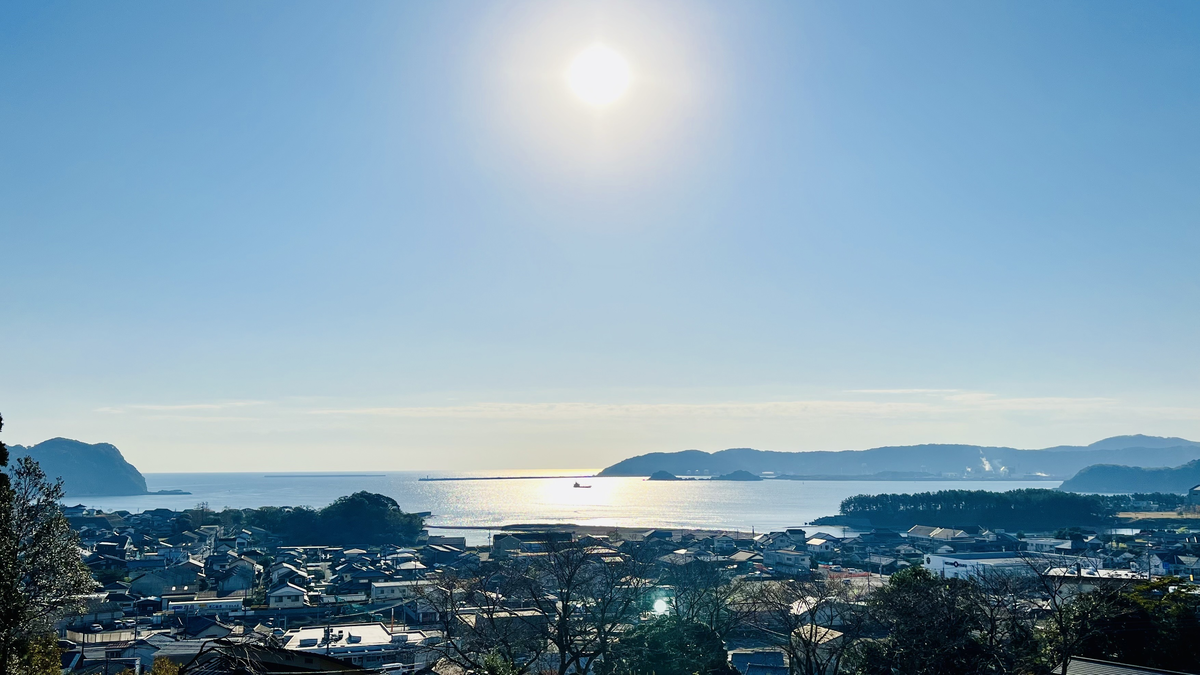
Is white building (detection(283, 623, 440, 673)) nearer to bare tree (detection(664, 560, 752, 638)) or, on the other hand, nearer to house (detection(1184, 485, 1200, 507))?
bare tree (detection(664, 560, 752, 638))

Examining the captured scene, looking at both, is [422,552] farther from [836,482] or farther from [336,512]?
[836,482]

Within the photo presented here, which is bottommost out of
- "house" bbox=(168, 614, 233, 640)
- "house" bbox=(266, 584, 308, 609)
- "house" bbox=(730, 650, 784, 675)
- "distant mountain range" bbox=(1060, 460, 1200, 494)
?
"distant mountain range" bbox=(1060, 460, 1200, 494)

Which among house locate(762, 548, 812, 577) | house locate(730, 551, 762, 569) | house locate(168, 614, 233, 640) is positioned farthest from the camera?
house locate(762, 548, 812, 577)

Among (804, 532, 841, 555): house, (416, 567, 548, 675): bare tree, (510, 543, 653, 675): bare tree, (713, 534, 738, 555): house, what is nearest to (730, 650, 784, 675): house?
(510, 543, 653, 675): bare tree

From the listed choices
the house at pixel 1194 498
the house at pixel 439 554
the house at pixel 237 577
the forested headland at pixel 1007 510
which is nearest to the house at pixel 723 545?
the house at pixel 439 554

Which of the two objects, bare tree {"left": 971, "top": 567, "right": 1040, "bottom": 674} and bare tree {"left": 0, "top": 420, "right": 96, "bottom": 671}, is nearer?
bare tree {"left": 0, "top": 420, "right": 96, "bottom": 671}

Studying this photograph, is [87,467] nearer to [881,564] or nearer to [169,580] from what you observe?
[169,580]

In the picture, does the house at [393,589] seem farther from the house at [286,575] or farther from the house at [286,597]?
the house at [286,575]
